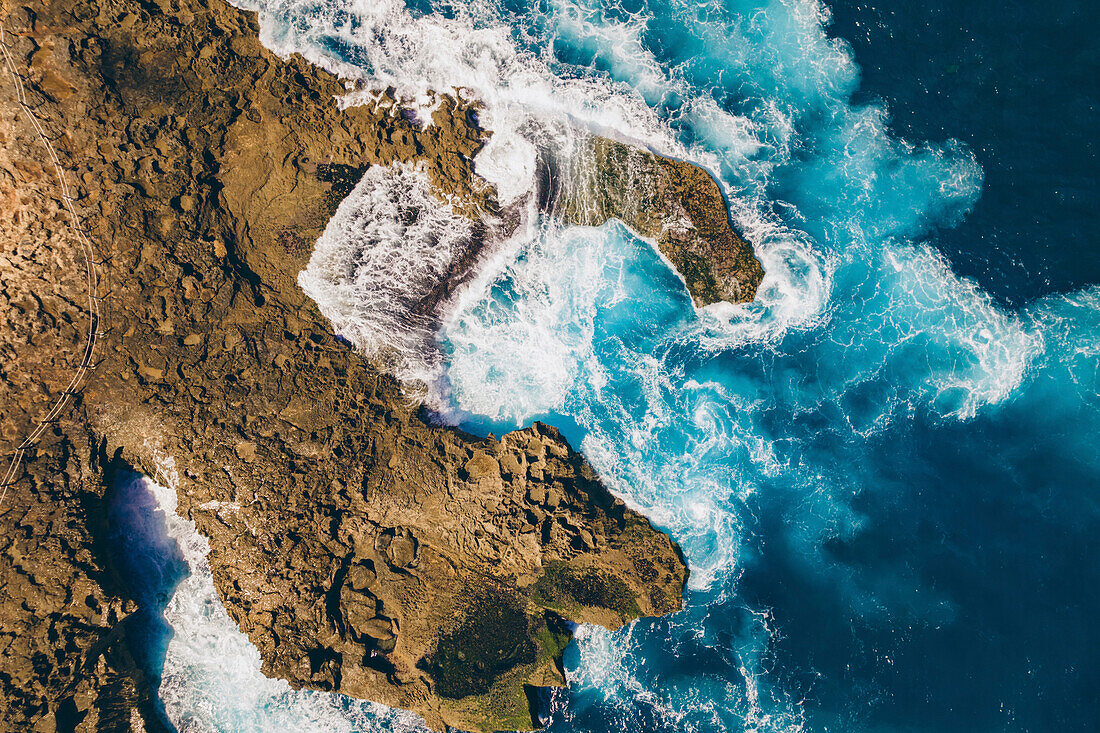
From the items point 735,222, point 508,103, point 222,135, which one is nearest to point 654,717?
point 735,222

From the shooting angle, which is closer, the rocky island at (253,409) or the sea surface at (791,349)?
the rocky island at (253,409)

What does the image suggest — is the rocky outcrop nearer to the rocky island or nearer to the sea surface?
the rocky island

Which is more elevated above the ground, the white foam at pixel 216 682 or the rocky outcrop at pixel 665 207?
the rocky outcrop at pixel 665 207

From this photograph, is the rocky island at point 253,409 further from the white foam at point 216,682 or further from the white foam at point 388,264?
the white foam at point 216,682

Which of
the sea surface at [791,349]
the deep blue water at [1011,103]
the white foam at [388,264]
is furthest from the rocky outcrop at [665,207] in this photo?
the deep blue water at [1011,103]

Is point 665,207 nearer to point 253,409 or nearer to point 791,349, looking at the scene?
point 791,349

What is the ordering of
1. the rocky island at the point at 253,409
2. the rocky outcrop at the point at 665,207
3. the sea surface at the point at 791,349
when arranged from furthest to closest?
the rocky outcrop at the point at 665,207 → the sea surface at the point at 791,349 → the rocky island at the point at 253,409

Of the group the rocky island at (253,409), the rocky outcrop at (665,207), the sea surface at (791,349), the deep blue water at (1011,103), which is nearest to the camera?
the rocky island at (253,409)

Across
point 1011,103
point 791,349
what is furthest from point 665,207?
point 1011,103
